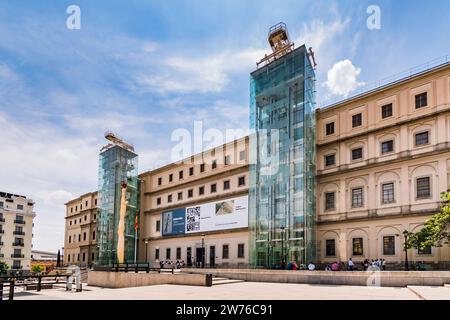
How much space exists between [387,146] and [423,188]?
175 inches

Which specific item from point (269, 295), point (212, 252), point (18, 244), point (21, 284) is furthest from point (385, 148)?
point (18, 244)

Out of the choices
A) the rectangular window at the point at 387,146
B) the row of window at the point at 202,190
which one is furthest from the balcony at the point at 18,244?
the rectangular window at the point at 387,146

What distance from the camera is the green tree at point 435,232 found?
2649 cm

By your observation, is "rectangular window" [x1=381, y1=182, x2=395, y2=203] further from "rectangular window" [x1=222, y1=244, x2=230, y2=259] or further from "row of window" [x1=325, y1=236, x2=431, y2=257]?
"rectangular window" [x1=222, y1=244, x2=230, y2=259]

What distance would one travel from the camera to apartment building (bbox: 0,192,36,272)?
75.9 metres

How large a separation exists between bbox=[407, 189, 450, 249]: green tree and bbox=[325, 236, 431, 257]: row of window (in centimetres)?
224

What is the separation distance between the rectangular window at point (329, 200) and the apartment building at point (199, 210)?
9546 millimetres

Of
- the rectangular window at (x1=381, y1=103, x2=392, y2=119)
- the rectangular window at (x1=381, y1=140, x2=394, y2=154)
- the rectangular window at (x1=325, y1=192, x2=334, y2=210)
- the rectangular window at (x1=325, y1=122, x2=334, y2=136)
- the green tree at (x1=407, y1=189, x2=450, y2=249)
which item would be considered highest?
the rectangular window at (x1=381, y1=103, x2=392, y2=119)

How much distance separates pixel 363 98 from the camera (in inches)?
1394

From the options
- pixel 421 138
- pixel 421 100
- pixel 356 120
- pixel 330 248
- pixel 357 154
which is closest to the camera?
pixel 421 138

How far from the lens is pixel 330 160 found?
37469 millimetres

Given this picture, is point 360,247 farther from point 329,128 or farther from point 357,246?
point 329,128

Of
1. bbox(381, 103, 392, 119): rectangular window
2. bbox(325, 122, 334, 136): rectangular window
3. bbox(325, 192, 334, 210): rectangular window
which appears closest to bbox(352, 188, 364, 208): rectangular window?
bbox(325, 192, 334, 210): rectangular window
